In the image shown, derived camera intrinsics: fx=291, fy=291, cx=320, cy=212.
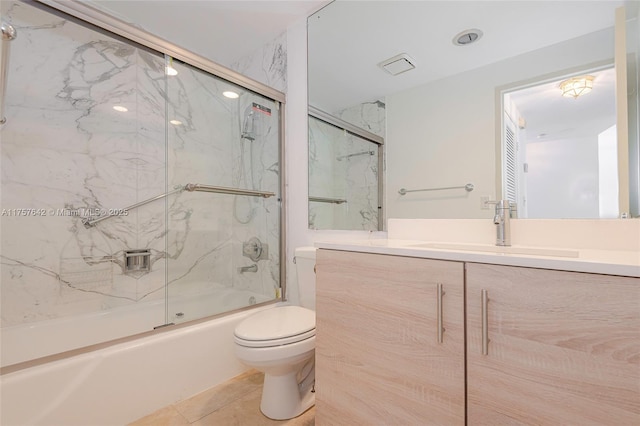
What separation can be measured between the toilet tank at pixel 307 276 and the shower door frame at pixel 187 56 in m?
0.42

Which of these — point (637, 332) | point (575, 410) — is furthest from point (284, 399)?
point (637, 332)

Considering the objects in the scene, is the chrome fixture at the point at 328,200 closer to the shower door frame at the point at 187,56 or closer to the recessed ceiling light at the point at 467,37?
the shower door frame at the point at 187,56

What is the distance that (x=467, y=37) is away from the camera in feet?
4.23

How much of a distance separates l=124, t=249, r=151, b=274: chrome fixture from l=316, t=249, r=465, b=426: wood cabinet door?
4.93ft

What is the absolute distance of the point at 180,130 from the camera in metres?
2.08

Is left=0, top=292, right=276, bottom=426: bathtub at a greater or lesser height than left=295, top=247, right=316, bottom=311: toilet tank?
lesser

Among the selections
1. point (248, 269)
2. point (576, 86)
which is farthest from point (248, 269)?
point (576, 86)

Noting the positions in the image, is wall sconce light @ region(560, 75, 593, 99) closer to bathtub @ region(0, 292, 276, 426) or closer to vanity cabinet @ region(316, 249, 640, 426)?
vanity cabinet @ region(316, 249, 640, 426)

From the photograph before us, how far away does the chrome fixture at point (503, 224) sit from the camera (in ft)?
3.60

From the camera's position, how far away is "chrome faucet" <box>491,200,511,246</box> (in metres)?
1.10

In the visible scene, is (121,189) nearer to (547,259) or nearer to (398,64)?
(398,64)

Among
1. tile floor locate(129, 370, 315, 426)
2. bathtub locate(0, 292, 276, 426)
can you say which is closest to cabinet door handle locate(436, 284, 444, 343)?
tile floor locate(129, 370, 315, 426)

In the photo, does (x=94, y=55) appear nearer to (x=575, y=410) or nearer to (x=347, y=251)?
(x=347, y=251)

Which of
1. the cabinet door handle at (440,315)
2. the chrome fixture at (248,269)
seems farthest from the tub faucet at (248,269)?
the cabinet door handle at (440,315)
